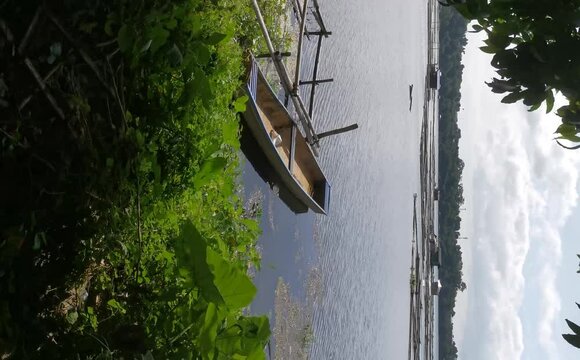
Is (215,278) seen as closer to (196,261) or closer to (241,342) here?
(196,261)

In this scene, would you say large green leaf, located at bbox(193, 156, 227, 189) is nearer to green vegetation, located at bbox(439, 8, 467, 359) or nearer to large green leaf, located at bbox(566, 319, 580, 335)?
large green leaf, located at bbox(566, 319, 580, 335)

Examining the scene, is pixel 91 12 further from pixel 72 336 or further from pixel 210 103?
pixel 72 336

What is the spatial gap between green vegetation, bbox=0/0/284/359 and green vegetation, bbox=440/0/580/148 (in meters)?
1.03

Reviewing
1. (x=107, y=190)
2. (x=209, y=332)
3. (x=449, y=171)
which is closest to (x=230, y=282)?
(x=209, y=332)

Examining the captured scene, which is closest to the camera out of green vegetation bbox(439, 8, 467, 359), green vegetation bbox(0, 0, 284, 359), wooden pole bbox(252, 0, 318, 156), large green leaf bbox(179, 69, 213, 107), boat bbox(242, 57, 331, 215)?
green vegetation bbox(0, 0, 284, 359)

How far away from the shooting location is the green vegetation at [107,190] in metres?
1.82

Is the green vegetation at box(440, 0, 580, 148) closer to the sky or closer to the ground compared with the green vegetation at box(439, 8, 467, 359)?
closer to the ground

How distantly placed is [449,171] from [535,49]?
3256 centimetres

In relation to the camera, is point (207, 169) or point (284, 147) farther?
point (284, 147)

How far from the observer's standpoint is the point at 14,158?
5.87ft

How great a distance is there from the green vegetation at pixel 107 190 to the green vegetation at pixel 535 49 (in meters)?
1.03

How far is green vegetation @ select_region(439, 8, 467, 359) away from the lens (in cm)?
3206

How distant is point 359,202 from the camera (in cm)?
1006

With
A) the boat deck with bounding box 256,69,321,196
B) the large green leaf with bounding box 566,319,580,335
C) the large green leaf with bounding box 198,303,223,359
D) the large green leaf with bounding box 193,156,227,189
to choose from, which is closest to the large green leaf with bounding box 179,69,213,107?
the large green leaf with bounding box 193,156,227,189
